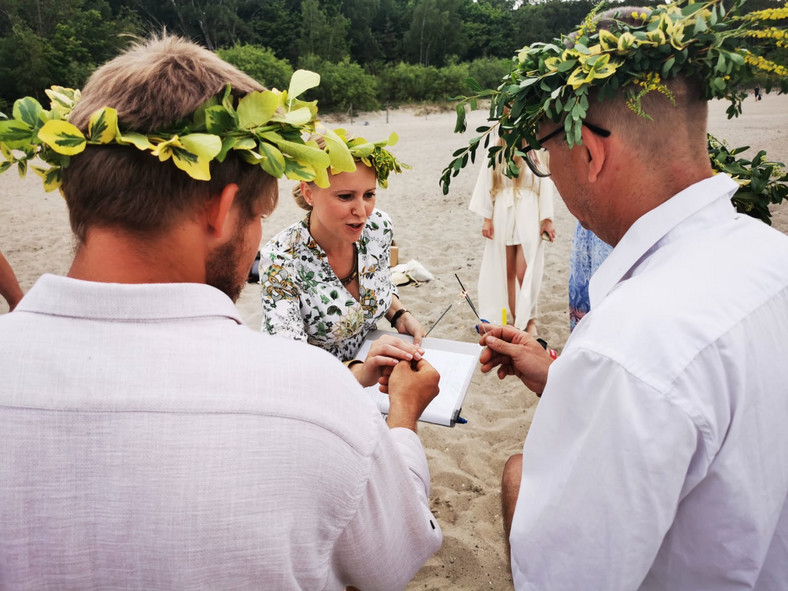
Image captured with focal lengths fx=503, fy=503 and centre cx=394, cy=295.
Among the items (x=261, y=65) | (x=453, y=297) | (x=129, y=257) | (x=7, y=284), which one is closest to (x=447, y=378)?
A: (x=129, y=257)

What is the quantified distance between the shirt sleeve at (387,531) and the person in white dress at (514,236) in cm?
386

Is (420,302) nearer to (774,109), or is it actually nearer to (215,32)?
(774,109)

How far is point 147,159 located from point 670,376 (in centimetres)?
115

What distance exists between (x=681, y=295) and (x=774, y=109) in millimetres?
28892

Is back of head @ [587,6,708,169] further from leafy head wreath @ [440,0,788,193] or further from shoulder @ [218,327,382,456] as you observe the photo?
shoulder @ [218,327,382,456]

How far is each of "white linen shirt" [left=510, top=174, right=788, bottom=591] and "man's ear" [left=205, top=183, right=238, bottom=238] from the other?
2.68 feet

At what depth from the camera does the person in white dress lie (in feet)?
15.6

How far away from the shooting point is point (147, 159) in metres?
1.02

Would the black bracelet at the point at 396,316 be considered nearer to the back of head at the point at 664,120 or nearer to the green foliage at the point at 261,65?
the back of head at the point at 664,120

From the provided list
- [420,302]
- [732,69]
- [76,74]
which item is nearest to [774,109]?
[420,302]

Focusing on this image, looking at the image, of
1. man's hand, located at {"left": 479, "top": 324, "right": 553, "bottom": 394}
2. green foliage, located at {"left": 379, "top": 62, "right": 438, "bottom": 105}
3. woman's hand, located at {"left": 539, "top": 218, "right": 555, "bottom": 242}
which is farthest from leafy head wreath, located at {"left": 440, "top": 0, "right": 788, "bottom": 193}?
green foliage, located at {"left": 379, "top": 62, "right": 438, "bottom": 105}

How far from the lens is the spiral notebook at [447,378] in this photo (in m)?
2.12

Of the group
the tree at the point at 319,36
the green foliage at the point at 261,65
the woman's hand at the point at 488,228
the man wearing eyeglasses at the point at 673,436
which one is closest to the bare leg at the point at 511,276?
the woman's hand at the point at 488,228

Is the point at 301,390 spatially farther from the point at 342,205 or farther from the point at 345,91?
the point at 345,91
